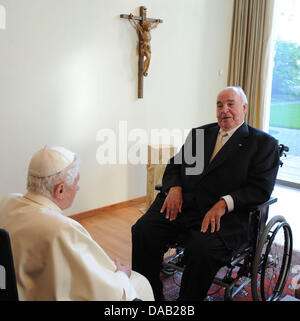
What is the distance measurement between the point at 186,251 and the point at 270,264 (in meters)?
0.60

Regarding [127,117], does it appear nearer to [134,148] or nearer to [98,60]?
[134,148]

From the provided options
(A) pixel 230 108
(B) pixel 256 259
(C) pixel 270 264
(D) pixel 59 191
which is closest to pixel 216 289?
(C) pixel 270 264

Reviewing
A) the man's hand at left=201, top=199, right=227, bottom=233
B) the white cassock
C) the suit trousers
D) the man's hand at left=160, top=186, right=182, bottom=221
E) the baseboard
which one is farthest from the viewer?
the baseboard

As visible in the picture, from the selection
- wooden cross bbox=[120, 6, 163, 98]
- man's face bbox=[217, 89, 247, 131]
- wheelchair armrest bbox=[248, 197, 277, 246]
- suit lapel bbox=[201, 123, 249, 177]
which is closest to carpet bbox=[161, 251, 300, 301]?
wheelchair armrest bbox=[248, 197, 277, 246]

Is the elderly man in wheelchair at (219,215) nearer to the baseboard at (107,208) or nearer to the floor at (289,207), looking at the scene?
the floor at (289,207)

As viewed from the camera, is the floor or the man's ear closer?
the man's ear

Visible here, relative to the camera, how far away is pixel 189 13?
443 centimetres

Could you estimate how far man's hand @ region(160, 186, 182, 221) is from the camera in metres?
2.35

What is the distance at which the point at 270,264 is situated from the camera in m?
2.36

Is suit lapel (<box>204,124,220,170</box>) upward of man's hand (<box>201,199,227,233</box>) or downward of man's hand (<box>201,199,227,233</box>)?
upward

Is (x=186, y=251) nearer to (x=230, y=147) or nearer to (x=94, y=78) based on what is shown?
(x=230, y=147)

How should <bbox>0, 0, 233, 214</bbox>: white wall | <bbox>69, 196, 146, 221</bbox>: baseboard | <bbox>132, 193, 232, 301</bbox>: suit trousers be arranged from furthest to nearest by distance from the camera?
<bbox>69, 196, 146, 221</bbox>: baseboard
<bbox>0, 0, 233, 214</bbox>: white wall
<bbox>132, 193, 232, 301</bbox>: suit trousers

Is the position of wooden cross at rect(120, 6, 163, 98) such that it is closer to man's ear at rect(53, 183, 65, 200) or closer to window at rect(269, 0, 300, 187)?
window at rect(269, 0, 300, 187)

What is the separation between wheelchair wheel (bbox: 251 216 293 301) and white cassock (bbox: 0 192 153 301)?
1010mm
